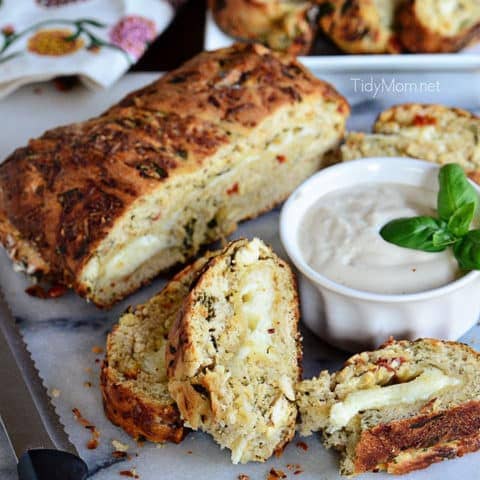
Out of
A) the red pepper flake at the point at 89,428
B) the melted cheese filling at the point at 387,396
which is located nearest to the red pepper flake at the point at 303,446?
the melted cheese filling at the point at 387,396

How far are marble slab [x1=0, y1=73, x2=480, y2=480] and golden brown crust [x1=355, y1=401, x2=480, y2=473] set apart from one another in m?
0.09

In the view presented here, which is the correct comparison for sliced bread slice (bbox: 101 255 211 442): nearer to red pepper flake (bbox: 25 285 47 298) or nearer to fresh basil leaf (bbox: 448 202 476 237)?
red pepper flake (bbox: 25 285 47 298)

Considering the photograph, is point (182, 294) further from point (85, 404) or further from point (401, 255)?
point (401, 255)

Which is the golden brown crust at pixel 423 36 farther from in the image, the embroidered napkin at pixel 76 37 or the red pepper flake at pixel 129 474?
the red pepper flake at pixel 129 474

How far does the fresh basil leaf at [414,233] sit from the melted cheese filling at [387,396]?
619 mm

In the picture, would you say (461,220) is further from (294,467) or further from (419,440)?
(294,467)

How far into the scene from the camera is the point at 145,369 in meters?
4.32

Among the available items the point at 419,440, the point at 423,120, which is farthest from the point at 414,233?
the point at 423,120

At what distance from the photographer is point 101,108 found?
6195 millimetres

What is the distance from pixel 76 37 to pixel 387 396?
3.77 m

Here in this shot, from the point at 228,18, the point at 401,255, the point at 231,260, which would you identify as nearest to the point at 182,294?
the point at 231,260

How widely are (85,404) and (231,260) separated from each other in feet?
3.35

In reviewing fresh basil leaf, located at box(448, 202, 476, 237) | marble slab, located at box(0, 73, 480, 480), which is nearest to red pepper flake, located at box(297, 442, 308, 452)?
marble slab, located at box(0, 73, 480, 480)

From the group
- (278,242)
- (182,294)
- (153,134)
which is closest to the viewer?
(182,294)
